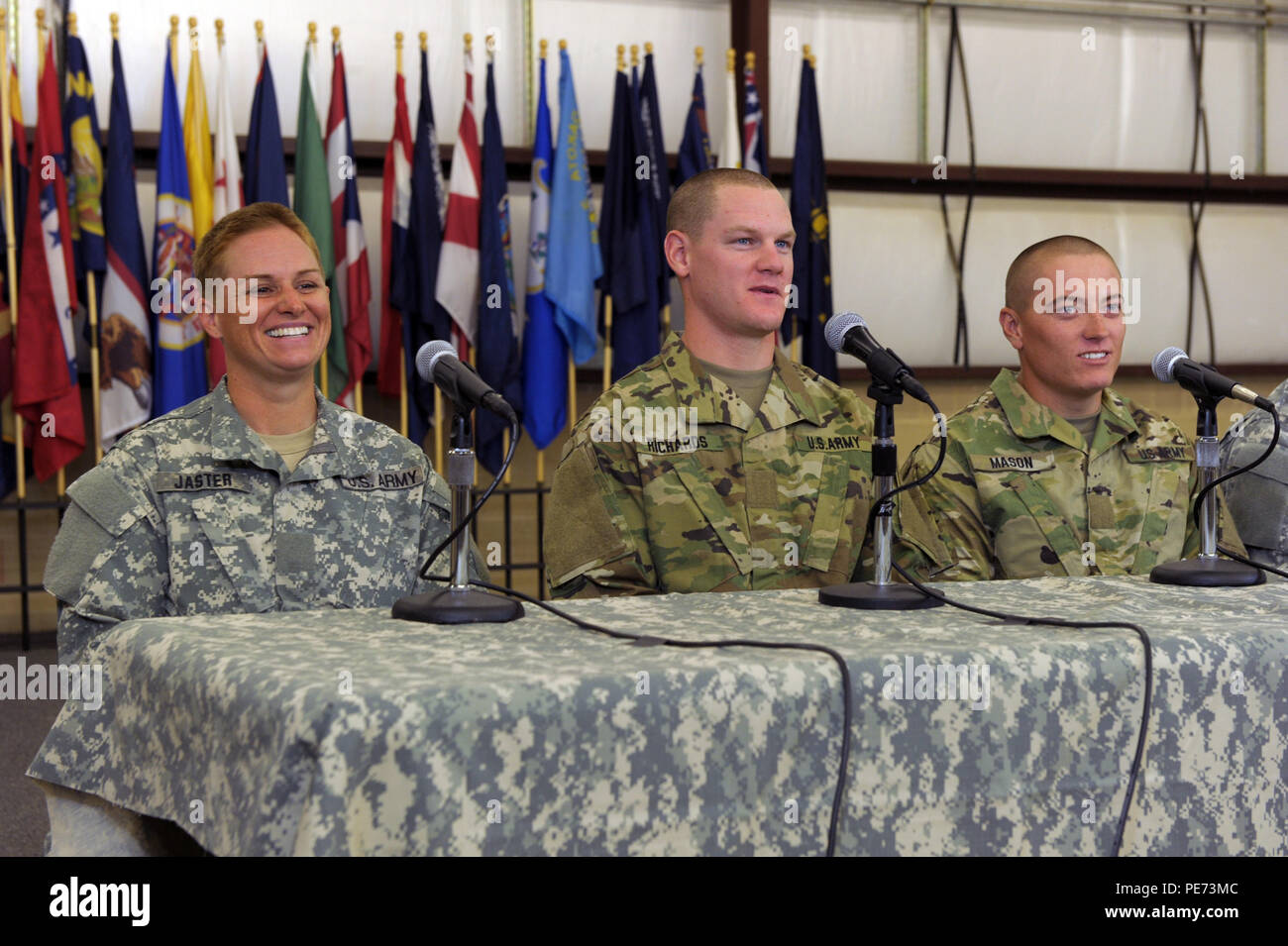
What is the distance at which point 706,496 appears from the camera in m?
2.35

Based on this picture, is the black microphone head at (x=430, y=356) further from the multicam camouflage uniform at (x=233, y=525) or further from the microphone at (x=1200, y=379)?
the microphone at (x=1200, y=379)

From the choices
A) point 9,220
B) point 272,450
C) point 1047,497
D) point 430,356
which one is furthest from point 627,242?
point 430,356

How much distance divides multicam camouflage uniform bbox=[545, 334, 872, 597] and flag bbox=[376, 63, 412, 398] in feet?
9.66

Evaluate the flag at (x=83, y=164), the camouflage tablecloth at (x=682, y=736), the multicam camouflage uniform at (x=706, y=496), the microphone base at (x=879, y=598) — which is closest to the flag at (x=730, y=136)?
the flag at (x=83, y=164)

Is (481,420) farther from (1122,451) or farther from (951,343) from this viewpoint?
(1122,451)

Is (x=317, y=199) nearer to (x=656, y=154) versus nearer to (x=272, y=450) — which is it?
(x=656, y=154)

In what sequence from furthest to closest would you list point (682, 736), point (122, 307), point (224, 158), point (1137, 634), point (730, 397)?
point (224, 158)
point (122, 307)
point (730, 397)
point (1137, 634)
point (682, 736)

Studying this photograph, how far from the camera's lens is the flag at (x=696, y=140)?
18.1 feet

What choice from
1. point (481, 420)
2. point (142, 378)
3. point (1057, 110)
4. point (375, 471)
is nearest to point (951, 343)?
point (1057, 110)

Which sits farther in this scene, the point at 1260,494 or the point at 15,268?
the point at 15,268

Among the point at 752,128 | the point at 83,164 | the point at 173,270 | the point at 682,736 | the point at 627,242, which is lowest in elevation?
the point at 682,736

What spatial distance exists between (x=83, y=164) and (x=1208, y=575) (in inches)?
168

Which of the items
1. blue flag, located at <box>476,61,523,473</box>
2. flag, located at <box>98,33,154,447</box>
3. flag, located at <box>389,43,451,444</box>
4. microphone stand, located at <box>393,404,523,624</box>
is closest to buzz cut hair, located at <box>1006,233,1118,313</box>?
microphone stand, located at <box>393,404,523,624</box>

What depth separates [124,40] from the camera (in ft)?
17.2
